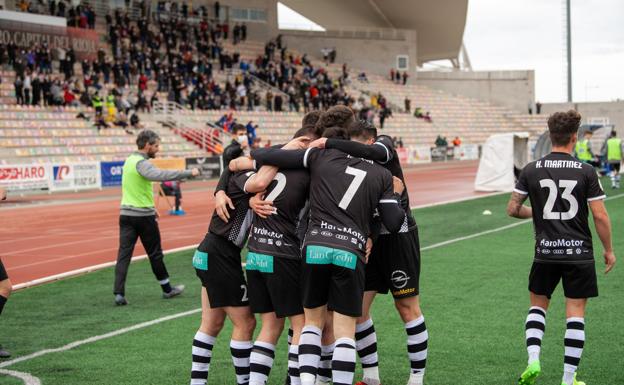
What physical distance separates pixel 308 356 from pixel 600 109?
71.0 m

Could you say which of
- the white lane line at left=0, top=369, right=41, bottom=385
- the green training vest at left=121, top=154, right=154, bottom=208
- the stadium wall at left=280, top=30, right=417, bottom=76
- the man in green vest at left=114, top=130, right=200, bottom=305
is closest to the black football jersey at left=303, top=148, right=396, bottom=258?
the white lane line at left=0, top=369, right=41, bottom=385

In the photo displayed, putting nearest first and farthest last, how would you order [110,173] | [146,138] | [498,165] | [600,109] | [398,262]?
[398,262] → [146,138] → [498,165] → [110,173] → [600,109]

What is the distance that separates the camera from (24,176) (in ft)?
89.0

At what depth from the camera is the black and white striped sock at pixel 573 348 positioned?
6145 millimetres

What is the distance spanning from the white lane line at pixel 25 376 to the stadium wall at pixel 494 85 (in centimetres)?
6518

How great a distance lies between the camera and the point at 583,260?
614 centimetres

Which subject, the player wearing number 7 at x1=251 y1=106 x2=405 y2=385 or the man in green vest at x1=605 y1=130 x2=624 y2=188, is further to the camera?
the man in green vest at x1=605 y1=130 x2=624 y2=188

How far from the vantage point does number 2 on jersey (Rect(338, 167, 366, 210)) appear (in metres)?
5.37

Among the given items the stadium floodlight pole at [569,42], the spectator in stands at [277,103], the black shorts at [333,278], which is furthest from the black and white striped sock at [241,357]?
the stadium floodlight pole at [569,42]

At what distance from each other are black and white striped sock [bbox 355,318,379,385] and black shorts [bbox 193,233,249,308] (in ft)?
3.13

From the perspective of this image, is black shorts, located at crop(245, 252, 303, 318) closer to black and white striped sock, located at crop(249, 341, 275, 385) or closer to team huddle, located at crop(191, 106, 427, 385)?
team huddle, located at crop(191, 106, 427, 385)

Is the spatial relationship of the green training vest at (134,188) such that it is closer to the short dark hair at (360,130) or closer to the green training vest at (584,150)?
the short dark hair at (360,130)

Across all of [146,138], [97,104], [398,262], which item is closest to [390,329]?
[398,262]

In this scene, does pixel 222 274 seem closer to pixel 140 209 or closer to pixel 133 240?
pixel 140 209
